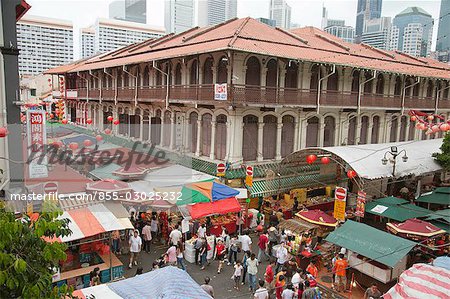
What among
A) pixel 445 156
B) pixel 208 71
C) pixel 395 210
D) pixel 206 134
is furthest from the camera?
pixel 445 156

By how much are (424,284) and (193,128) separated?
1642 cm

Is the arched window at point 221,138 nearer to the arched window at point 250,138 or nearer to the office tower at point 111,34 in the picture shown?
the arched window at point 250,138

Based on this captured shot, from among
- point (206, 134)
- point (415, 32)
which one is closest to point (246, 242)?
point (206, 134)

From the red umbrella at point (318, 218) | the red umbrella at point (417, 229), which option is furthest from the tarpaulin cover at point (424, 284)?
the red umbrella at point (318, 218)

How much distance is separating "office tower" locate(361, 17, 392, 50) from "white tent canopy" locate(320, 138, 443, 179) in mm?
40241

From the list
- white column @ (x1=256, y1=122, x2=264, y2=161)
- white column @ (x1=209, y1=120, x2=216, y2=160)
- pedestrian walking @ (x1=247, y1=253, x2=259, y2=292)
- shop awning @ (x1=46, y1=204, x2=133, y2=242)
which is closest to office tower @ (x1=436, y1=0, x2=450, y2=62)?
white column @ (x1=256, y1=122, x2=264, y2=161)

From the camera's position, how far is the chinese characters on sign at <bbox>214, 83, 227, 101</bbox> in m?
18.4

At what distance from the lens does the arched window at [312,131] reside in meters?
23.5

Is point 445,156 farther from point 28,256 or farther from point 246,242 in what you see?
point 28,256

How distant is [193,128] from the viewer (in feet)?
76.5

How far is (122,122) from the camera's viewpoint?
32.0 m

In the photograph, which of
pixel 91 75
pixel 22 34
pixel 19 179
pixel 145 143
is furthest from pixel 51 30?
pixel 19 179

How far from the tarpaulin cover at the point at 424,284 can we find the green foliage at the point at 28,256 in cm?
752

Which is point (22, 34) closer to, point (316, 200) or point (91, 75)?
point (91, 75)
